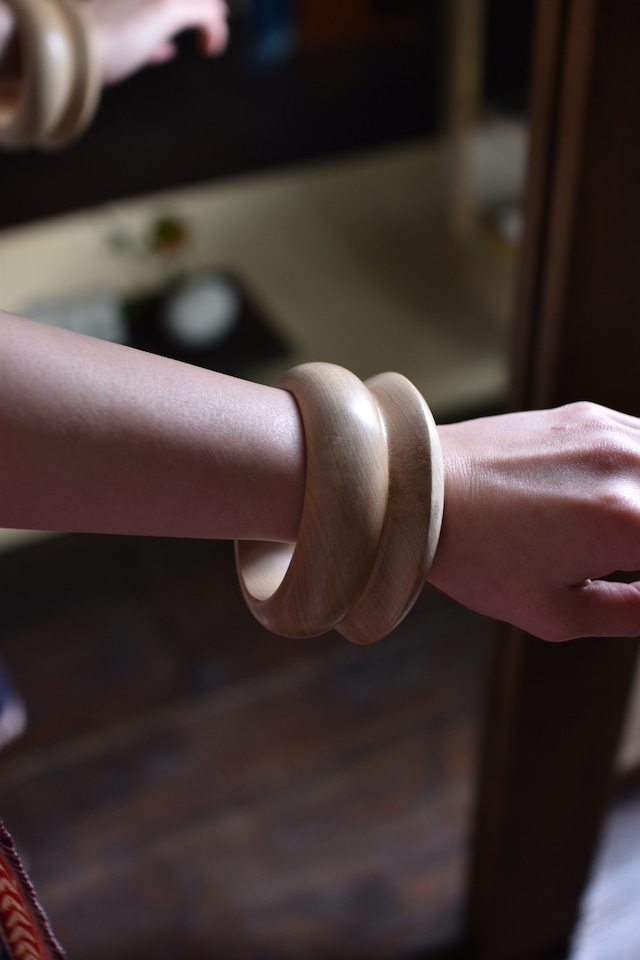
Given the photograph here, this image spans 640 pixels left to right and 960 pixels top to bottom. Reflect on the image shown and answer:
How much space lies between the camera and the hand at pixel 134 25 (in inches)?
24.6

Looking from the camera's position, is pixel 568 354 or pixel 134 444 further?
pixel 568 354

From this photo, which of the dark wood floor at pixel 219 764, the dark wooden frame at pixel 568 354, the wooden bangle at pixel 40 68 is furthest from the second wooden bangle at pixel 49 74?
the dark wood floor at pixel 219 764

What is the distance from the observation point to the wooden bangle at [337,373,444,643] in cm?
31

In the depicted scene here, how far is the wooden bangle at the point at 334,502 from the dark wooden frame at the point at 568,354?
12.2 inches

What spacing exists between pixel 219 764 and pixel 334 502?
1.15m

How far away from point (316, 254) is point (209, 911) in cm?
126

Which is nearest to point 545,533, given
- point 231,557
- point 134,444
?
point 134,444

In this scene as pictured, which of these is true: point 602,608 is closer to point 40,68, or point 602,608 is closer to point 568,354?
point 568,354

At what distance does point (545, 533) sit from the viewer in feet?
1.05

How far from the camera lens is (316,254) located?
1914mm

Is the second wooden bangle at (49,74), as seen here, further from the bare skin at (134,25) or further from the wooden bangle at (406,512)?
the wooden bangle at (406,512)

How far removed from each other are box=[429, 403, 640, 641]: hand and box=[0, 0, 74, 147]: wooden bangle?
0.36 metres

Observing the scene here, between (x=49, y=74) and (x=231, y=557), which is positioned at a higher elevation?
(x=49, y=74)

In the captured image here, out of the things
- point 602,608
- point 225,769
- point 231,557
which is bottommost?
point 225,769
